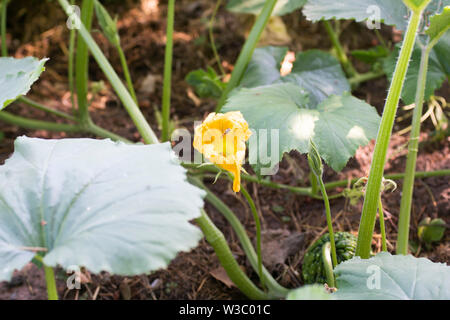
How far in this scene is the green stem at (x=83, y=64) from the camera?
1.76 metres

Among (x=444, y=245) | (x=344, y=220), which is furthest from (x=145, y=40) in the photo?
(x=444, y=245)

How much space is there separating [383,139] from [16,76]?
3.01 ft

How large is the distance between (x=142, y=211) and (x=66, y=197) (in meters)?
0.19

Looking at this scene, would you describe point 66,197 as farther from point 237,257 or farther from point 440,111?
point 440,111

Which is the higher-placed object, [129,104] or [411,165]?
[129,104]

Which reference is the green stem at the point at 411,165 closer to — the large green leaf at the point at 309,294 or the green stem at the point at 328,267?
the green stem at the point at 328,267

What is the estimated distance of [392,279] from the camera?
93cm

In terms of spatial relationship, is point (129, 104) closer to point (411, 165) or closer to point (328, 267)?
point (328, 267)

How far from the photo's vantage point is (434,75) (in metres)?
1.63

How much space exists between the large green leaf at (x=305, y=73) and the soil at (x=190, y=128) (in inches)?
12.5

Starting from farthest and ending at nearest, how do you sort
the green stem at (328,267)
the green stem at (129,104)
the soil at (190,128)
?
the soil at (190,128)
the green stem at (129,104)
the green stem at (328,267)

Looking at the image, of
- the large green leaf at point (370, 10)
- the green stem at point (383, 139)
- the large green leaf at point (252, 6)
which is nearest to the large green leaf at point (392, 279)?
the green stem at point (383, 139)

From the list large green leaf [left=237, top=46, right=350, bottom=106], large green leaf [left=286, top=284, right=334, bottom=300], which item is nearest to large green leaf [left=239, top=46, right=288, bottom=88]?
large green leaf [left=237, top=46, right=350, bottom=106]

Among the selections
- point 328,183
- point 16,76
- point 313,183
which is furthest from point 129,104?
point 328,183
